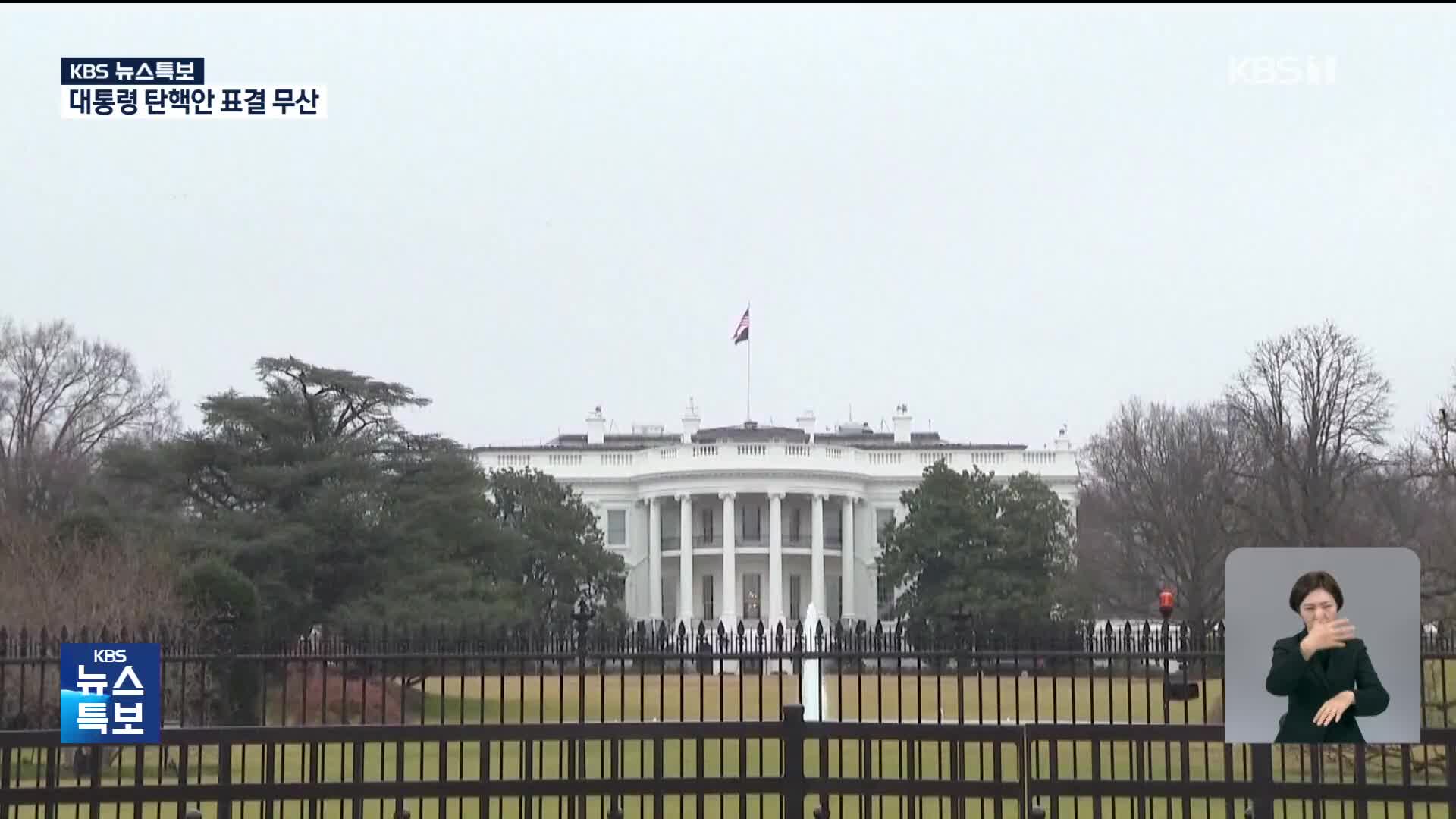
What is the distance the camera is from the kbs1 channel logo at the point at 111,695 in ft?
30.3

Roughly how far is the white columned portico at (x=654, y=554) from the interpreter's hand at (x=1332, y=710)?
2441 inches

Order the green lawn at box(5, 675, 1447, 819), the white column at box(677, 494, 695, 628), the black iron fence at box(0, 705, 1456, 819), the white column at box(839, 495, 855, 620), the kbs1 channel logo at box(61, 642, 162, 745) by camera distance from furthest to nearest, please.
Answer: the white column at box(839, 495, 855, 620) < the white column at box(677, 494, 695, 628) < the green lawn at box(5, 675, 1447, 819) < the black iron fence at box(0, 705, 1456, 819) < the kbs1 channel logo at box(61, 642, 162, 745)

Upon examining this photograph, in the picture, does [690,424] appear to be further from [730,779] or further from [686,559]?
[730,779]

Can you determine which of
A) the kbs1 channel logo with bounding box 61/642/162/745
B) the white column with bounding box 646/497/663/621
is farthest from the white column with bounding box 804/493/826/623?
the kbs1 channel logo with bounding box 61/642/162/745

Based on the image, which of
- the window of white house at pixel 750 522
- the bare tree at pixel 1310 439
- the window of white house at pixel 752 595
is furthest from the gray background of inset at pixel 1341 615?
the window of white house at pixel 750 522

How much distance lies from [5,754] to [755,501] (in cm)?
6019

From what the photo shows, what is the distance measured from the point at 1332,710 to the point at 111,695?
20.6 feet

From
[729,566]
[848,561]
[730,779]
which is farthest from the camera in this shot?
[848,561]

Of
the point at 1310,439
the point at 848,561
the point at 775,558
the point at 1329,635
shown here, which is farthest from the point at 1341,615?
the point at 848,561

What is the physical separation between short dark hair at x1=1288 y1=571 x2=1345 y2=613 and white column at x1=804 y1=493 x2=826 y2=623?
60382mm

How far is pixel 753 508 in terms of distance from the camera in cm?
7081

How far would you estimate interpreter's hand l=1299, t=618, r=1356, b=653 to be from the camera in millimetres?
6715

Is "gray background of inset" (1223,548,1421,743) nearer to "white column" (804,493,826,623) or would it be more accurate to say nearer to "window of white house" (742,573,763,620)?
"white column" (804,493,826,623)

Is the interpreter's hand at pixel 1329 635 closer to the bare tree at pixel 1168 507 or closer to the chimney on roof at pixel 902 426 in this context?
the bare tree at pixel 1168 507
